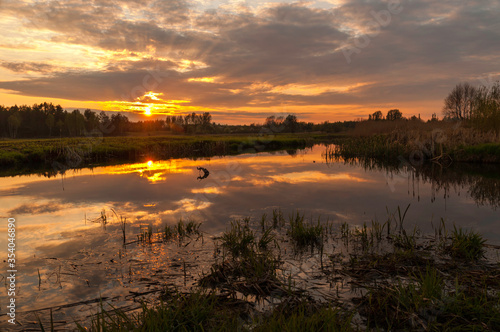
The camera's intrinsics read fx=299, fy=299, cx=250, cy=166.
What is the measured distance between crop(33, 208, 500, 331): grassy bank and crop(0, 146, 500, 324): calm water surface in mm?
953

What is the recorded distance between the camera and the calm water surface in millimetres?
6242

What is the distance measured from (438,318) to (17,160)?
33953mm

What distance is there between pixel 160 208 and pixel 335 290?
28.8 ft

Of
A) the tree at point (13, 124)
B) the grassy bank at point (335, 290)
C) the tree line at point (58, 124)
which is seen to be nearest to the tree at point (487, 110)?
the grassy bank at point (335, 290)

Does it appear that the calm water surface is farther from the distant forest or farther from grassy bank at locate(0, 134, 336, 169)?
the distant forest

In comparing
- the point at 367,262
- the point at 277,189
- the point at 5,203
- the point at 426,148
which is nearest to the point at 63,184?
the point at 5,203

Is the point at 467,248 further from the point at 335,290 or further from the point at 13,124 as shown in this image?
the point at 13,124

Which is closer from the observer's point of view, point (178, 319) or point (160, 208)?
point (178, 319)

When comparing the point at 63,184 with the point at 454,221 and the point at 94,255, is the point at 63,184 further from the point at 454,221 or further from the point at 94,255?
the point at 454,221

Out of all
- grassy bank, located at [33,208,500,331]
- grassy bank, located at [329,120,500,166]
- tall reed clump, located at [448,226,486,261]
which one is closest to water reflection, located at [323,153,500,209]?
grassy bank, located at [329,120,500,166]

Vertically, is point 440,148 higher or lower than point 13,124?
lower

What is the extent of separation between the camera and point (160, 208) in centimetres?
1245

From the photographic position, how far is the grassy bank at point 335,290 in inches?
162

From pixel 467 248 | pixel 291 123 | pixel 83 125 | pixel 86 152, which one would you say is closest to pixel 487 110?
pixel 467 248
